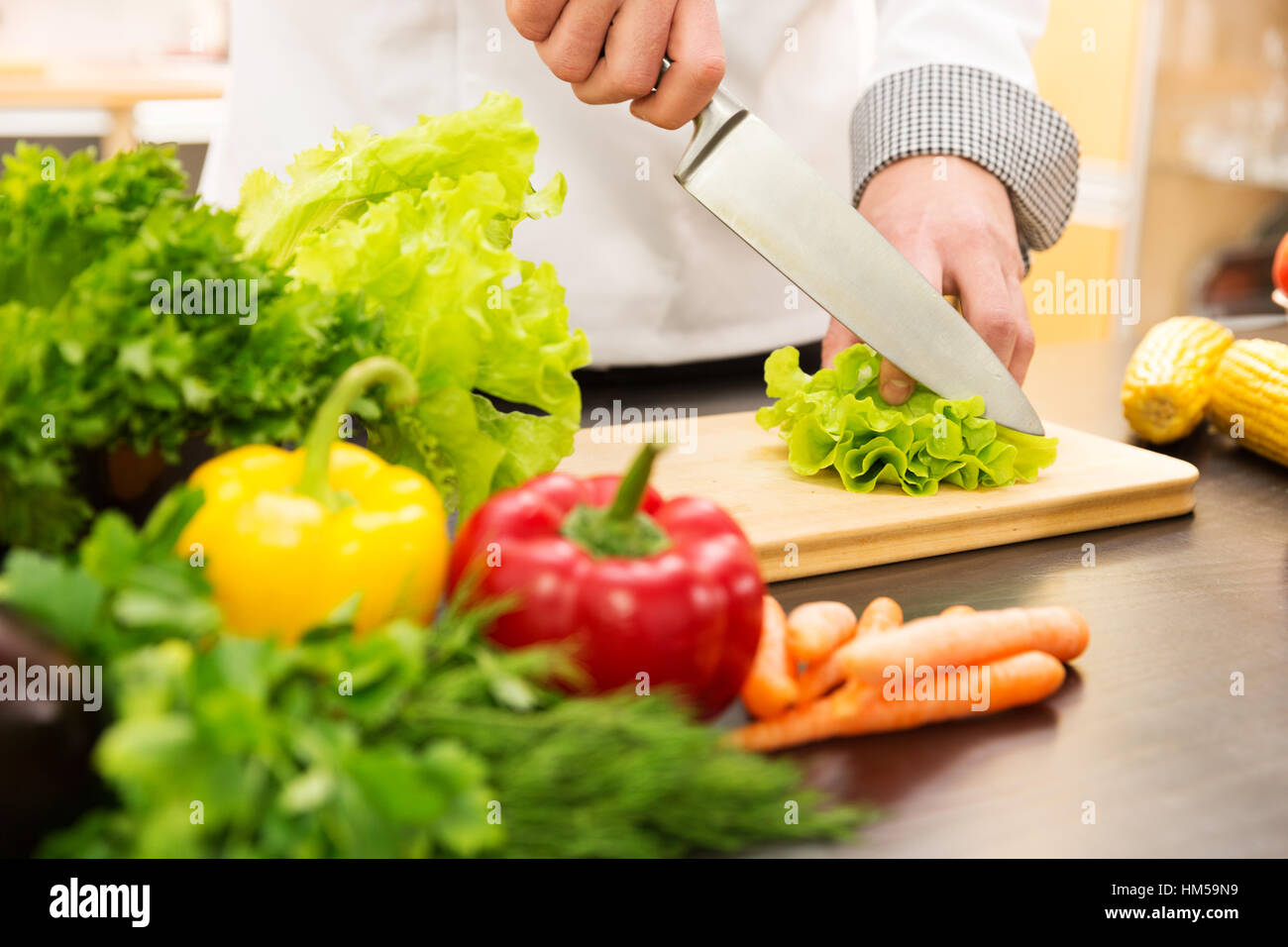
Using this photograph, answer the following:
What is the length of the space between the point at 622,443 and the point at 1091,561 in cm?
55

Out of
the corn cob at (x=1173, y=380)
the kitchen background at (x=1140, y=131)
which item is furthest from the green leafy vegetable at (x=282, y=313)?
the kitchen background at (x=1140, y=131)

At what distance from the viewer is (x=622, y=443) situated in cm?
146

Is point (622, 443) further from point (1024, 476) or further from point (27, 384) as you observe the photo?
point (27, 384)

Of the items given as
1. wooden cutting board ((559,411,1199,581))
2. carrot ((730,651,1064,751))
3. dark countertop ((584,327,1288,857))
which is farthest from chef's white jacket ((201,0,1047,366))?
carrot ((730,651,1064,751))

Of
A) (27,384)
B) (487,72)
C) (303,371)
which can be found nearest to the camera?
(27,384)

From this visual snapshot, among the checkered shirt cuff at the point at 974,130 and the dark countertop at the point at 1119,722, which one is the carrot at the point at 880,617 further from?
the checkered shirt cuff at the point at 974,130

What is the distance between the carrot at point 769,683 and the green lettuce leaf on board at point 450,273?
0.31 metres

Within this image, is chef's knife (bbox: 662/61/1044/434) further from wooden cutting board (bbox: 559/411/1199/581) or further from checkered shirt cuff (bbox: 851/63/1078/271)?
checkered shirt cuff (bbox: 851/63/1078/271)

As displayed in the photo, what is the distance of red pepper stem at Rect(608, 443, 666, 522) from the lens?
0.73 metres

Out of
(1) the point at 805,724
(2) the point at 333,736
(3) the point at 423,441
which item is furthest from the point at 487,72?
(2) the point at 333,736

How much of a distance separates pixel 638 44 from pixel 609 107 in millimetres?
440

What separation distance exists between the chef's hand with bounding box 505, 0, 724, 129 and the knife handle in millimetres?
13

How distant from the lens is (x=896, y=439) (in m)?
1.32

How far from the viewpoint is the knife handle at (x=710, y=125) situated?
1.24 metres
